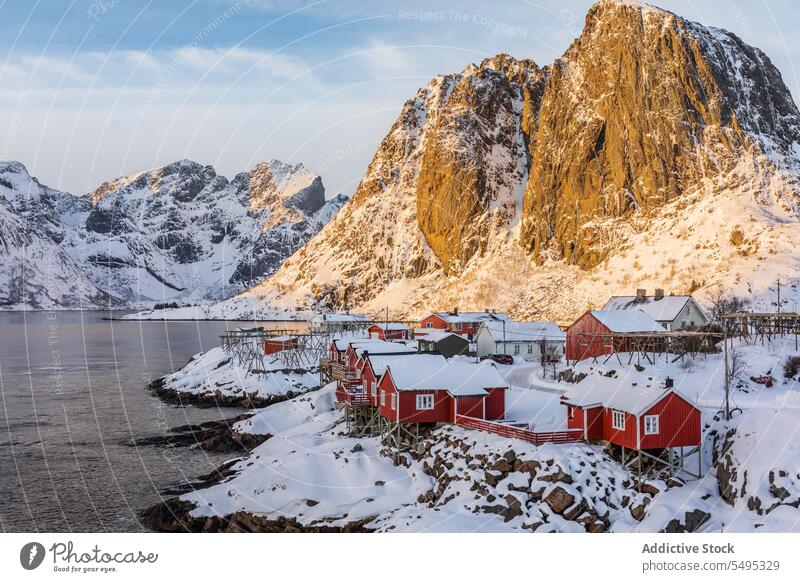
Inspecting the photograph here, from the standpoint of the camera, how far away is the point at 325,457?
42.4 meters

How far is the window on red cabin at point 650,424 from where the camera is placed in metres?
34.2

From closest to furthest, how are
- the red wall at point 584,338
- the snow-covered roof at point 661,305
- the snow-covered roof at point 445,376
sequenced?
the snow-covered roof at point 445,376
the red wall at point 584,338
the snow-covered roof at point 661,305

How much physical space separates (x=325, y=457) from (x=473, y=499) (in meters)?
12.4

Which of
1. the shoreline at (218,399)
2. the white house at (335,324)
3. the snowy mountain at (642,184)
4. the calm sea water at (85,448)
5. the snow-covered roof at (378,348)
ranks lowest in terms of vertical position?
the shoreline at (218,399)

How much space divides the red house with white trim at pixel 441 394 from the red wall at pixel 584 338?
20442 millimetres

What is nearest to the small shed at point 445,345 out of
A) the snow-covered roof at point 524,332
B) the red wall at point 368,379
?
the snow-covered roof at point 524,332

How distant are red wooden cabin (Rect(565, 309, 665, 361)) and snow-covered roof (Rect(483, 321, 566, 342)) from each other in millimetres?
7190

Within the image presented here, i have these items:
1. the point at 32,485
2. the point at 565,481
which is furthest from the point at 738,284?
the point at 32,485

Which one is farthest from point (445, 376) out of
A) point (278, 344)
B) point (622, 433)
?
point (278, 344)

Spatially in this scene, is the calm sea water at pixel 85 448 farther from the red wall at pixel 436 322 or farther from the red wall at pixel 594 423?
the red wall at pixel 436 322

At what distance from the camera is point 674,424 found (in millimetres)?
34500

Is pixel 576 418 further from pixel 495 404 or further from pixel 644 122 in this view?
pixel 644 122

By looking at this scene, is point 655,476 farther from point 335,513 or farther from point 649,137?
point 649,137

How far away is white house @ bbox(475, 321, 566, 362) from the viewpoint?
2844 inches
